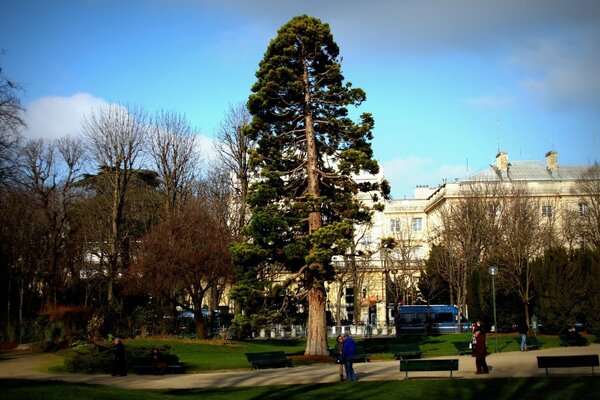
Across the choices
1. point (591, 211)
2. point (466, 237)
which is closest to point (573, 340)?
point (466, 237)

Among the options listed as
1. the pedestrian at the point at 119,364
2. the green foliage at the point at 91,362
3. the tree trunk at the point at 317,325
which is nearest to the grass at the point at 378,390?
the pedestrian at the point at 119,364

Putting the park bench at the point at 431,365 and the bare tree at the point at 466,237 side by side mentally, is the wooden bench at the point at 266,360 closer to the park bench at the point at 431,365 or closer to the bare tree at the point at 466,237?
the park bench at the point at 431,365

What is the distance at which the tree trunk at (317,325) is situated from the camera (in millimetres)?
30812

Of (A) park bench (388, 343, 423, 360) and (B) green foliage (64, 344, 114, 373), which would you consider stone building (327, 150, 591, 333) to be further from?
(B) green foliage (64, 344, 114, 373)

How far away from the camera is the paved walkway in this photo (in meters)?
21.9

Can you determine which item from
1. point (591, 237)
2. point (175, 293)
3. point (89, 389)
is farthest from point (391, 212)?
point (89, 389)

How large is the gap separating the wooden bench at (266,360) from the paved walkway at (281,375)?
0.59 meters

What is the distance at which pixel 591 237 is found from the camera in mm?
54594

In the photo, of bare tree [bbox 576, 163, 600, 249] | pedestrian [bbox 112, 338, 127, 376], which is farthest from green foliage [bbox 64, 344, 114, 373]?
bare tree [bbox 576, 163, 600, 249]

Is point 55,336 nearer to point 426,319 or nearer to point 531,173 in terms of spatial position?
point 426,319

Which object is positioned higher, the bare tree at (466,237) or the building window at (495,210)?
the building window at (495,210)

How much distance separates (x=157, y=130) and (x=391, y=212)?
136ft

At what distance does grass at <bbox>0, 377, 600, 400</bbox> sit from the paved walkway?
1419 mm

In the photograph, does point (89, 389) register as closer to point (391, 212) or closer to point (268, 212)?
point (268, 212)
